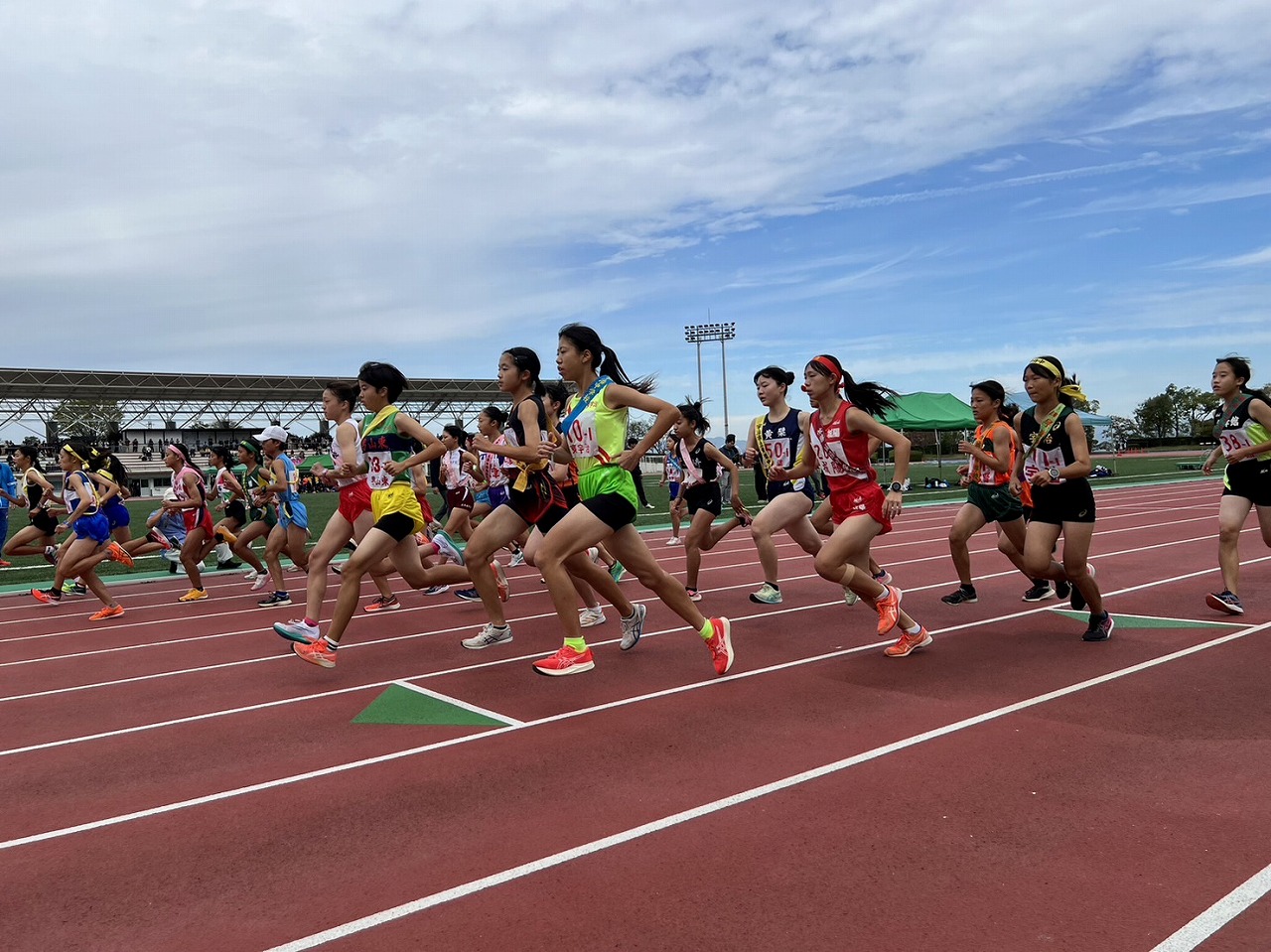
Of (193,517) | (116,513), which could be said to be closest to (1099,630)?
(193,517)

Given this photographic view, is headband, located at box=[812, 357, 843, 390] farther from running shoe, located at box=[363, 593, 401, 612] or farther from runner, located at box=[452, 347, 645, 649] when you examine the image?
running shoe, located at box=[363, 593, 401, 612]

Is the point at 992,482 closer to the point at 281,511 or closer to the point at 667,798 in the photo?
the point at 667,798

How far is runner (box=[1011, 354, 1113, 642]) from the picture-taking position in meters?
6.74

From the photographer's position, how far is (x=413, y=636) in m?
8.14

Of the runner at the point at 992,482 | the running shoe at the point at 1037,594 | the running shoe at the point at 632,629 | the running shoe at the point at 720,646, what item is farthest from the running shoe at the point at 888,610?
the running shoe at the point at 1037,594

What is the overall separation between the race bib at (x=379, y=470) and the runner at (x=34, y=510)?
7.63 metres

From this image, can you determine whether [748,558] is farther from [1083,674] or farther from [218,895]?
[218,895]

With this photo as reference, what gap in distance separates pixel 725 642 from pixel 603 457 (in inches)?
56.7

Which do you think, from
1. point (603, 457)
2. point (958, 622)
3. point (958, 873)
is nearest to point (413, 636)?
point (603, 457)

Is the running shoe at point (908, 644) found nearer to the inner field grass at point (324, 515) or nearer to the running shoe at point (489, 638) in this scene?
the running shoe at point (489, 638)

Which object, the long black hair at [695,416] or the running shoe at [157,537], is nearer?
the long black hair at [695,416]

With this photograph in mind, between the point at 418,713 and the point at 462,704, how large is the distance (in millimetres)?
276

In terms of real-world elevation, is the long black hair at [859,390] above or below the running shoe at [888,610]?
above

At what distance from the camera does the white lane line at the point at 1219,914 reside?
281 cm
